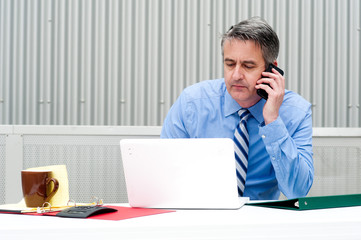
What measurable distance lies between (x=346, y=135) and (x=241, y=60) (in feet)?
3.94

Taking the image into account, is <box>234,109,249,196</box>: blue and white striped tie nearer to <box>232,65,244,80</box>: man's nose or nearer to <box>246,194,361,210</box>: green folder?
<box>232,65,244,80</box>: man's nose

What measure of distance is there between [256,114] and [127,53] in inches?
49.1

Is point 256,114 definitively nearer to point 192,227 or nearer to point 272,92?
point 272,92

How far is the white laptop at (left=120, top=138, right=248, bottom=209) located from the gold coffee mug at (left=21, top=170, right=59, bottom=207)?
0.21 m

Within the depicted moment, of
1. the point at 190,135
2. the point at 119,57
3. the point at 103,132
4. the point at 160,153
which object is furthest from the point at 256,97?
the point at 119,57

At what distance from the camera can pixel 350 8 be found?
3.26m

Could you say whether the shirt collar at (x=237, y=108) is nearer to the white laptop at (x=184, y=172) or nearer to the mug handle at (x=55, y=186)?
the white laptop at (x=184, y=172)

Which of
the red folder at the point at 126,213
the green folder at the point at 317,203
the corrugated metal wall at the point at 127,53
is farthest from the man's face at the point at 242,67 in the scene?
the corrugated metal wall at the point at 127,53

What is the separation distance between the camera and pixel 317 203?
4.27 ft

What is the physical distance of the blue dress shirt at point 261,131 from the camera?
5.95ft

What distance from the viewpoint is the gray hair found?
199 cm

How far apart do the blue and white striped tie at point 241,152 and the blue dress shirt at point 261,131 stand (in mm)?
73

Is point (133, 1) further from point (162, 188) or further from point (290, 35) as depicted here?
point (162, 188)

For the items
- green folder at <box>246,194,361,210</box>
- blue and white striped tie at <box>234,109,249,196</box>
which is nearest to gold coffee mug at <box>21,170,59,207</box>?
green folder at <box>246,194,361,210</box>
